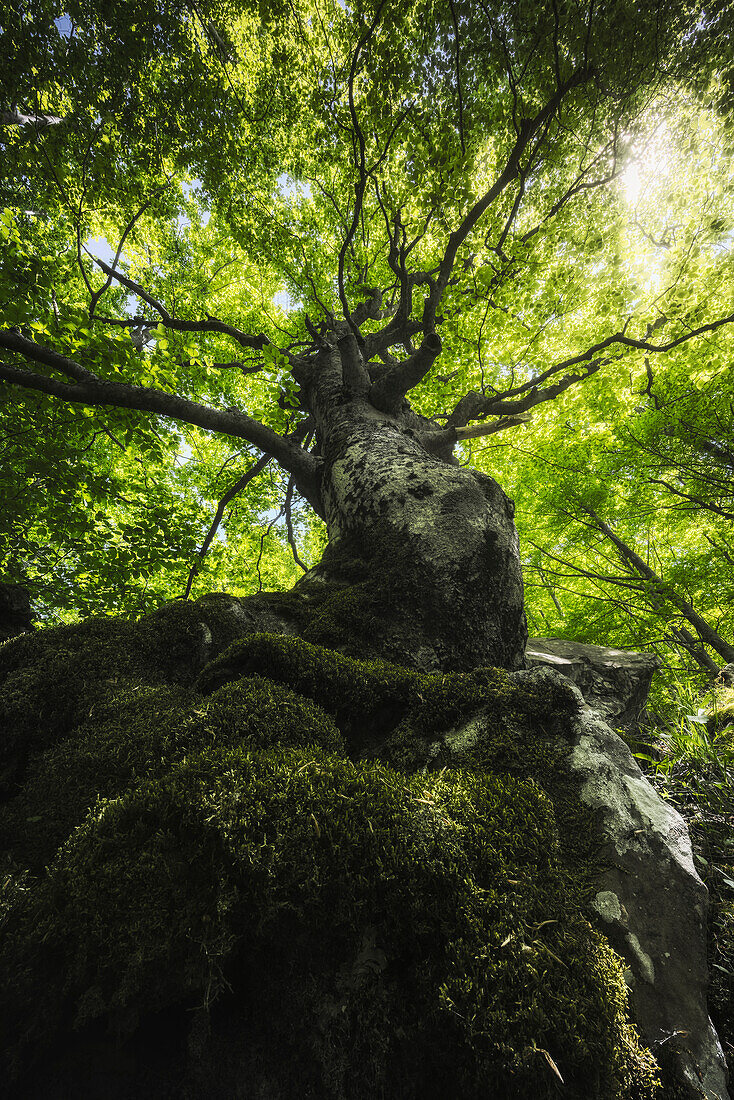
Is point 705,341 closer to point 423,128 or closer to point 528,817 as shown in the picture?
point 423,128

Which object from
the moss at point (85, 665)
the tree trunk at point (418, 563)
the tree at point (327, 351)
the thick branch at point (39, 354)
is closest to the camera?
the tree at point (327, 351)

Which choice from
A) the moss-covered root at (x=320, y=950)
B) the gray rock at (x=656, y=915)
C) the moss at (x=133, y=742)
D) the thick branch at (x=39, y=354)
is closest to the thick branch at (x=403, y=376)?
the thick branch at (x=39, y=354)

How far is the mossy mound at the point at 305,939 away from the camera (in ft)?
3.01

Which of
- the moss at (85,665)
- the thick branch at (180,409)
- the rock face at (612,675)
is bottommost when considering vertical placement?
the rock face at (612,675)

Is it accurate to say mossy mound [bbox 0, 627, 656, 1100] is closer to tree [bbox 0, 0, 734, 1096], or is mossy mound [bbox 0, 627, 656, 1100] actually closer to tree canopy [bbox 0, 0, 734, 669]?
tree [bbox 0, 0, 734, 1096]

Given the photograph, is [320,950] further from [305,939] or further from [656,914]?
[656,914]


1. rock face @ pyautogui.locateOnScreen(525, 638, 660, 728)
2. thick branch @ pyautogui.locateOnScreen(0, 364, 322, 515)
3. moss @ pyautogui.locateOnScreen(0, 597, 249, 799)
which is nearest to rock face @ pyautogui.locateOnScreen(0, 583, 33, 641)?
moss @ pyautogui.locateOnScreen(0, 597, 249, 799)

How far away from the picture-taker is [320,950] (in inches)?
43.1

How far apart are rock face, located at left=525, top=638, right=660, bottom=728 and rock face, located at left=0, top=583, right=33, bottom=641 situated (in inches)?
150

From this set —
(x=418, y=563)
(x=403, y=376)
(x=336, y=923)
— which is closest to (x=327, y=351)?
(x=403, y=376)

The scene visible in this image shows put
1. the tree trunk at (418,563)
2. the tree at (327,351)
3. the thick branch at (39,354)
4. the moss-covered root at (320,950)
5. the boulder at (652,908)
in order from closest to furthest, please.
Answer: the moss-covered root at (320,950) < the boulder at (652,908) < the tree at (327,351) < the tree trunk at (418,563) < the thick branch at (39,354)

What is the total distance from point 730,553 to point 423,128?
8.90 m

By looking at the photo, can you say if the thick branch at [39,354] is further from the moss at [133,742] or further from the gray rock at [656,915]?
the gray rock at [656,915]

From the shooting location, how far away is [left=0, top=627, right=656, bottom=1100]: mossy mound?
918mm
